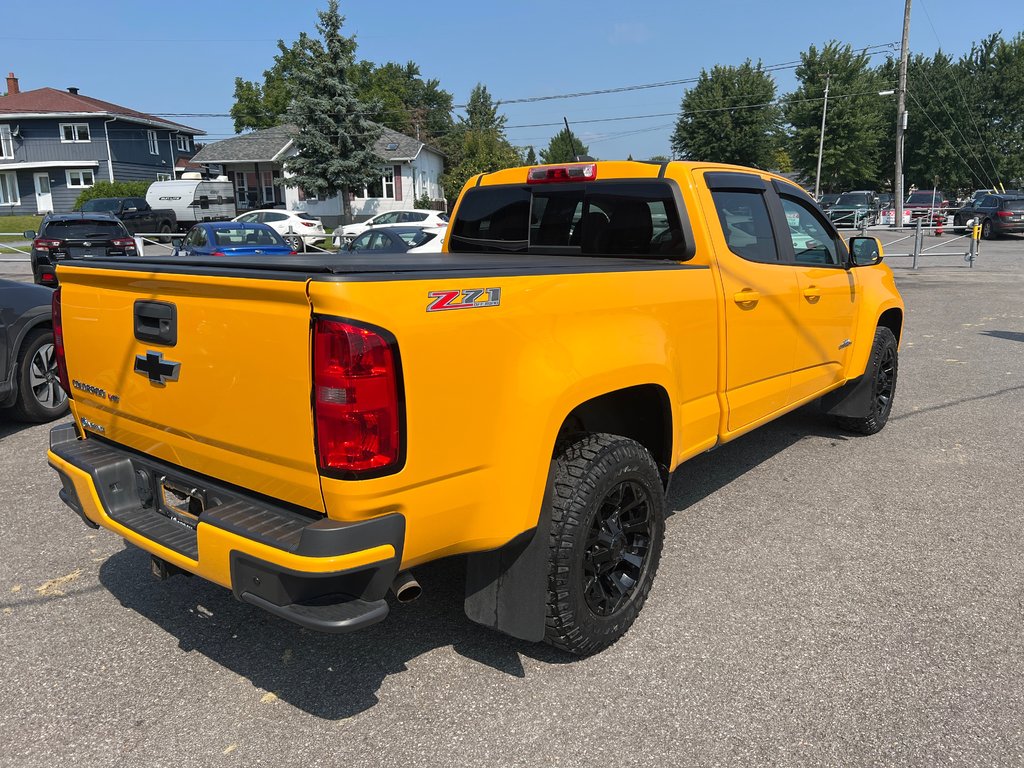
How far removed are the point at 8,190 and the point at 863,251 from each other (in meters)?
54.8

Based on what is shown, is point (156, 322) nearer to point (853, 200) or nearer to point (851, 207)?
point (851, 207)

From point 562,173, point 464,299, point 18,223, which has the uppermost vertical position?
point 18,223

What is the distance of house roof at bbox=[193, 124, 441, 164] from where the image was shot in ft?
146

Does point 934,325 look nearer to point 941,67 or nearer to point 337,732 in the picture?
point 337,732

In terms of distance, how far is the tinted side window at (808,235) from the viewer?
15.6ft

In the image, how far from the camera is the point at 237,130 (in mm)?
64000

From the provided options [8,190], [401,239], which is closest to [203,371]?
[401,239]

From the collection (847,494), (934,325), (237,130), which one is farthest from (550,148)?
(847,494)

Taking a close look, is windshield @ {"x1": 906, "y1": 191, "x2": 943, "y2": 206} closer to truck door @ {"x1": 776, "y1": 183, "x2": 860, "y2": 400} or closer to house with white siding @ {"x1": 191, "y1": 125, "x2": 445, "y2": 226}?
house with white siding @ {"x1": 191, "y1": 125, "x2": 445, "y2": 226}

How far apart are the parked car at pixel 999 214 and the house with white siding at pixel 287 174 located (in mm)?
28485

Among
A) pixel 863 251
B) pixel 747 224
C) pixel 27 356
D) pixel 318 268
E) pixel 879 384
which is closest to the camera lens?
pixel 318 268

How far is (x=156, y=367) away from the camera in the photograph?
274 cm

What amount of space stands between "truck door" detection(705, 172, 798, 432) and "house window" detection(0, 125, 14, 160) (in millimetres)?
53441

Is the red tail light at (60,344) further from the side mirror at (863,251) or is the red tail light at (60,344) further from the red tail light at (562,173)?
the side mirror at (863,251)
